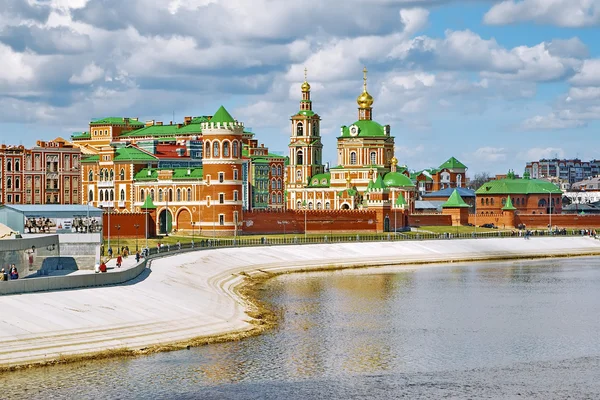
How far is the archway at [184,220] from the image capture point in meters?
131

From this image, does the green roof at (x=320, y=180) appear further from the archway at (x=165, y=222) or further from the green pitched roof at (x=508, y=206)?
the archway at (x=165, y=222)

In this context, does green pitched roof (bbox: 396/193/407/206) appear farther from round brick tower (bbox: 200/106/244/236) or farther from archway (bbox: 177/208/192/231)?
archway (bbox: 177/208/192/231)

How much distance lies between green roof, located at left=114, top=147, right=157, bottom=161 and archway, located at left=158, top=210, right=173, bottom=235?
1105 centimetres

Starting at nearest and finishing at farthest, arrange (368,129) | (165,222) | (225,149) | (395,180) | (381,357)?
(381,357) < (225,149) < (165,222) < (395,180) < (368,129)

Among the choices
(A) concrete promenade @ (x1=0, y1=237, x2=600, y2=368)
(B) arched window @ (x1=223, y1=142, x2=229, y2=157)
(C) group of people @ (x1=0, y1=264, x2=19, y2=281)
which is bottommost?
(A) concrete promenade @ (x1=0, y1=237, x2=600, y2=368)

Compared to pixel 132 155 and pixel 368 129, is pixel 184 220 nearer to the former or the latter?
pixel 132 155

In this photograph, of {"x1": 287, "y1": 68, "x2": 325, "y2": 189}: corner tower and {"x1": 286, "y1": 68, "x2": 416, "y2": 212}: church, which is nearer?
{"x1": 286, "y1": 68, "x2": 416, "y2": 212}: church

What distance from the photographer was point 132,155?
144250 millimetres

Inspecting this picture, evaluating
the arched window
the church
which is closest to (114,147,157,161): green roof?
the arched window

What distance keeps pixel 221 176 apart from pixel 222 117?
668cm

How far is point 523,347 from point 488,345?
1.75m

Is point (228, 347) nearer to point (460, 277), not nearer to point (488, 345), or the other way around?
point (488, 345)

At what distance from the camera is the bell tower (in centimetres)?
17438

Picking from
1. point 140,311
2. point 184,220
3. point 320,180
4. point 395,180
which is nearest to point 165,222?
point 184,220
